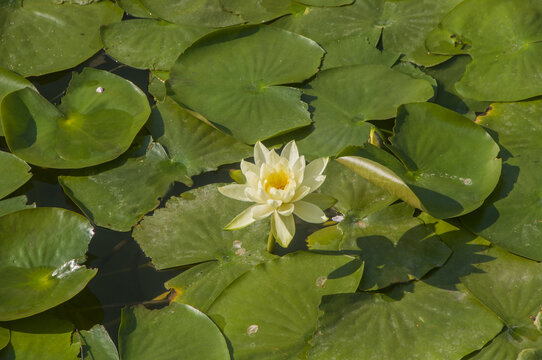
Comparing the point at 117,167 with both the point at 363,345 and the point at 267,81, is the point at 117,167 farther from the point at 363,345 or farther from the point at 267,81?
the point at 363,345

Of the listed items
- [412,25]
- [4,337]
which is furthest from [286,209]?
[412,25]

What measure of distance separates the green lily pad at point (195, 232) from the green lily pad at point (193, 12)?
120 cm

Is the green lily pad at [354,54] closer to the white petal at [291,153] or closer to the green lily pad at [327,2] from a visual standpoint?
the green lily pad at [327,2]

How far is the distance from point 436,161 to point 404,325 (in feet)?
2.59

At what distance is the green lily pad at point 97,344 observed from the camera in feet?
7.09

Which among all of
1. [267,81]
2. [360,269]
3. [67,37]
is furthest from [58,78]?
[360,269]

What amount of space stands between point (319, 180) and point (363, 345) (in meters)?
0.66

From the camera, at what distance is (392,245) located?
2363 millimetres

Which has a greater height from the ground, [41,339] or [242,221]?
[242,221]

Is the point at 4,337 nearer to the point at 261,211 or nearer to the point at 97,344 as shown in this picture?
the point at 97,344

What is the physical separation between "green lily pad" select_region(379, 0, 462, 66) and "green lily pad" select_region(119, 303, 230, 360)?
6.07 feet

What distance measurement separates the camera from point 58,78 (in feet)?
10.5

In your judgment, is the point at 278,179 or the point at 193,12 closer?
the point at 278,179

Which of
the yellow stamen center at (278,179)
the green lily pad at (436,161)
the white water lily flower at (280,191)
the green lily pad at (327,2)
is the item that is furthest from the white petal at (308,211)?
the green lily pad at (327,2)
